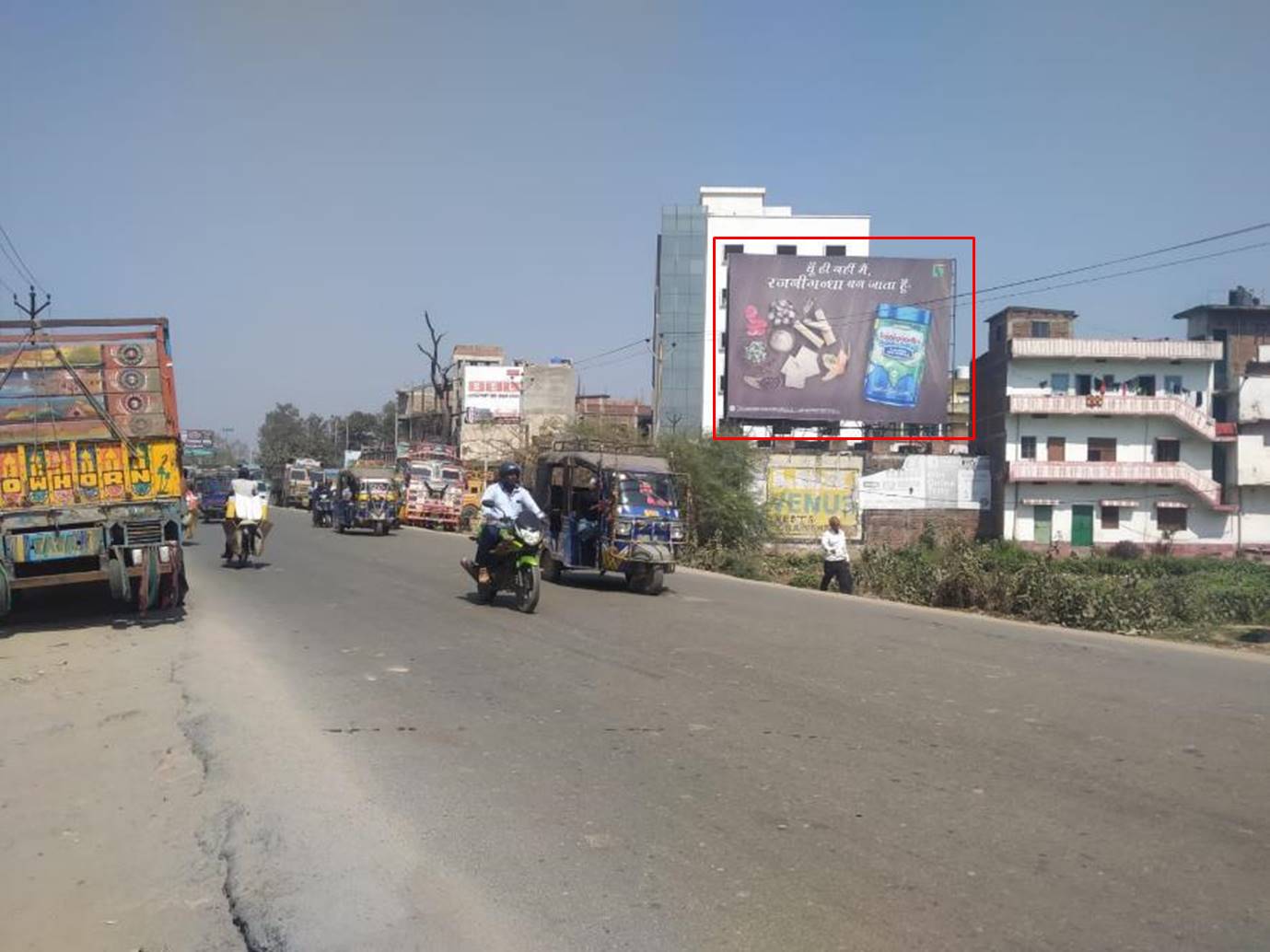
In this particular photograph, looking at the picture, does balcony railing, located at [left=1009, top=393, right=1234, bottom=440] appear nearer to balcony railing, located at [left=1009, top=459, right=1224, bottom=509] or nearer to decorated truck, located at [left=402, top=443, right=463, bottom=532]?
balcony railing, located at [left=1009, top=459, right=1224, bottom=509]

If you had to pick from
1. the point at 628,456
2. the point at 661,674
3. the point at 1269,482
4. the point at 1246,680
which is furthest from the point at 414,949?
the point at 1269,482

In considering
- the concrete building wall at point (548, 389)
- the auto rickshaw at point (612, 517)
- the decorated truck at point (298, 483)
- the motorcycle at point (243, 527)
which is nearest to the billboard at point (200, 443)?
the decorated truck at point (298, 483)

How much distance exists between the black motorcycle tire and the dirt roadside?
419 cm

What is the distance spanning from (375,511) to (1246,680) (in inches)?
1054

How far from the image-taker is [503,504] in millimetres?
12664

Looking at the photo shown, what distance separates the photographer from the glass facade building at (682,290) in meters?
69.8

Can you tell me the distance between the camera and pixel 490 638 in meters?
10.7

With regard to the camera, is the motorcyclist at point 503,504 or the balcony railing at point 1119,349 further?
the balcony railing at point 1119,349

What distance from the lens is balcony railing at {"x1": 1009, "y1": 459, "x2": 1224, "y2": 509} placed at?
54.4 metres

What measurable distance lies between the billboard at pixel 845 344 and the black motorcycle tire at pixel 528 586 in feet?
122

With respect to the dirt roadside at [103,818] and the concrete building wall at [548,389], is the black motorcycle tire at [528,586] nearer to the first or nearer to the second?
the dirt roadside at [103,818]

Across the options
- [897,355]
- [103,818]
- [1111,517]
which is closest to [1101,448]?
[1111,517]

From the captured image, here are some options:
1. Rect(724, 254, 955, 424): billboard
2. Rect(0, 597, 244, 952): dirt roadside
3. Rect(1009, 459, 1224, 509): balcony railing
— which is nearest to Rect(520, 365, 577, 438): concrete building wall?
Rect(724, 254, 955, 424): billboard

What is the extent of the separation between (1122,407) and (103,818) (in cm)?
5716
